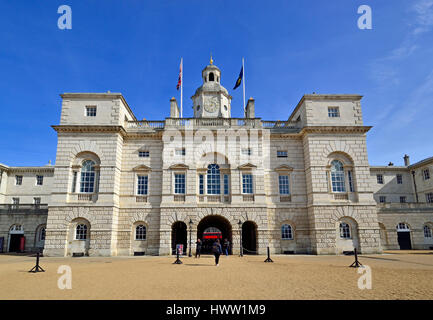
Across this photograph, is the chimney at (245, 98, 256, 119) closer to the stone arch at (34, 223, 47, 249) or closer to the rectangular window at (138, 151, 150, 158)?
the rectangular window at (138, 151, 150, 158)

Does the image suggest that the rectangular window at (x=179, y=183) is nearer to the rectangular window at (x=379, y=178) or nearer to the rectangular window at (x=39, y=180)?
the rectangular window at (x=39, y=180)

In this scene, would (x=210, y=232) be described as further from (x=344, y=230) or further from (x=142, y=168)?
(x=344, y=230)

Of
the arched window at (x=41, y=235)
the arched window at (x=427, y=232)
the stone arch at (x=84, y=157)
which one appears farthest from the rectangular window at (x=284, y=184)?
the arched window at (x=41, y=235)

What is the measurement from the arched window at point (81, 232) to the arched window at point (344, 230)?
2433 centimetres

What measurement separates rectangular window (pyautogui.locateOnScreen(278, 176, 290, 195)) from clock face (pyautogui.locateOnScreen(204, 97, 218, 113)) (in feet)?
41.9

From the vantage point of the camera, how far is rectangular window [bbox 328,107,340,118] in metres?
29.8

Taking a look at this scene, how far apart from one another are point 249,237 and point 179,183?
32.9 ft

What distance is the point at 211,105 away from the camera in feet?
119

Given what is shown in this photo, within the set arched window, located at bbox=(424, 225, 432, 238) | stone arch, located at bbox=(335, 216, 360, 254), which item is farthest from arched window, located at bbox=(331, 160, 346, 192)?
arched window, located at bbox=(424, 225, 432, 238)

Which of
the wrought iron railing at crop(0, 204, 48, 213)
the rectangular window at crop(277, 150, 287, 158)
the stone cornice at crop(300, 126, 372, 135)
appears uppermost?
the stone cornice at crop(300, 126, 372, 135)

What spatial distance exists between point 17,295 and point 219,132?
22072mm

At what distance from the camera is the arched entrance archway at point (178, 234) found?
1119 inches

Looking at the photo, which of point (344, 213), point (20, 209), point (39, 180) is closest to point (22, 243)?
point (20, 209)
